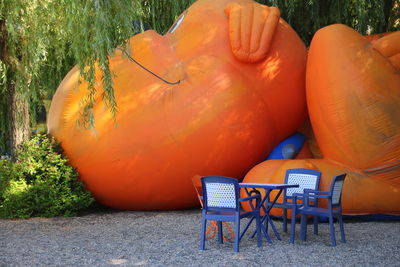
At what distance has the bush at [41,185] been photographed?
28.2ft

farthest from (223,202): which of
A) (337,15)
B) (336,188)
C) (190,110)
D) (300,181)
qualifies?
(337,15)

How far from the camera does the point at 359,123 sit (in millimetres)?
7832

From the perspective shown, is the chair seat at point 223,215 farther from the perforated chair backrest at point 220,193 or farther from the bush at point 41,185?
the bush at point 41,185

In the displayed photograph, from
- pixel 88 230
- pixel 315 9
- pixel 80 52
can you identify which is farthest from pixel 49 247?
pixel 315 9

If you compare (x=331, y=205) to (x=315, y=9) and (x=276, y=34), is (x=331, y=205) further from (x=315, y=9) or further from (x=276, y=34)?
(x=315, y=9)

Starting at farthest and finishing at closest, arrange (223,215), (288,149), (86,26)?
(288,149) → (86,26) → (223,215)

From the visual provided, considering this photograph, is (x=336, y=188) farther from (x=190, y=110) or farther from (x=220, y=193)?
(x=190, y=110)

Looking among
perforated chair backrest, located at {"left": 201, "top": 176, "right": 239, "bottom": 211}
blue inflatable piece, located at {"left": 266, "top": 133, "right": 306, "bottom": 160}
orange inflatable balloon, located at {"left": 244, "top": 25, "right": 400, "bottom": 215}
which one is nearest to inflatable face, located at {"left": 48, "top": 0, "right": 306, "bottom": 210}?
blue inflatable piece, located at {"left": 266, "top": 133, "right": 306, "bottom": 160}

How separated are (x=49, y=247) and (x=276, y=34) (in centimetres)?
488

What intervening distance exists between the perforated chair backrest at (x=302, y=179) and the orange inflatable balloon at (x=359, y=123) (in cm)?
37

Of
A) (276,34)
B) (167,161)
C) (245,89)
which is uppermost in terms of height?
(276,34)

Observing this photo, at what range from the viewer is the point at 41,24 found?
7922 millimetres

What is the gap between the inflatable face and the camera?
8469mm

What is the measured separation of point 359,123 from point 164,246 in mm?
3325
